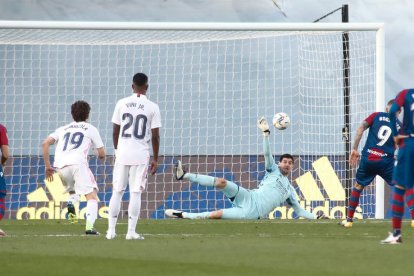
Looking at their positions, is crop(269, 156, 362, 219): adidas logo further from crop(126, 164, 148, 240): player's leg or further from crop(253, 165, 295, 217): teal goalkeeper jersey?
crop(126, 164, 148, 240): player's leg

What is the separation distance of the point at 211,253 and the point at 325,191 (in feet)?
45.3

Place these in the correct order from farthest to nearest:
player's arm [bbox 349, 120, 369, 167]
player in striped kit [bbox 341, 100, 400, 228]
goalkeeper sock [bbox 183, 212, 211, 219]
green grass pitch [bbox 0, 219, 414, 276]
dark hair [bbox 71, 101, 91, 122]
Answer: goalkeeper sock [bbox 183, 212, 211, 219]
player in striped kit [bbox 341, 100, 400, 228]
player's arm [bbox 349, 120, 369, 167]
dark hair [bbox 71, 101, 91, 122]
green grass pitch [bbox 0, 219, 414, 276]

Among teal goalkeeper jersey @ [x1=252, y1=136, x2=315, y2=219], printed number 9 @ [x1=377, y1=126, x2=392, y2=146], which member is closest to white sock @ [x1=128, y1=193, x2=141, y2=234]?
printed number 9 @ [x1=377, y1=126, x2=392, y2=146]

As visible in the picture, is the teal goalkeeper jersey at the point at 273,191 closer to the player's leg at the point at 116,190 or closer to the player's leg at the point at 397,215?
the player's leg at the point at 116,190

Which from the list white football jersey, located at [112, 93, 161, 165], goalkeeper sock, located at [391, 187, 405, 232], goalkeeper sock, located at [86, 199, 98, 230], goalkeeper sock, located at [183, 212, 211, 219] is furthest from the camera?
goalkeeper sock, located at [183, 212, 211, 219]

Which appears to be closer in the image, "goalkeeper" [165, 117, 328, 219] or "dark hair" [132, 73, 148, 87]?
"dark hair" [132, 73, 148, 87]

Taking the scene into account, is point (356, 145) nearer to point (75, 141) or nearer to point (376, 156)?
point (376, 156)

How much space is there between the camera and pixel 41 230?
1577 centimetres

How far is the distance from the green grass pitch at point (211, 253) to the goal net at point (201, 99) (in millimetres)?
7950

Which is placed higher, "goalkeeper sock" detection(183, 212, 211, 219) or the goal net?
the goal net

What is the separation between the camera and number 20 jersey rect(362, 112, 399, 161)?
16.3 metres

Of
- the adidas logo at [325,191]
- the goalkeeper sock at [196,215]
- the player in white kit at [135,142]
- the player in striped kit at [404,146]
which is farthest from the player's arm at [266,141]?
the player in striped kit at [404,146]

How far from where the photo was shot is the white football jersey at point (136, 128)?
12.8 metres

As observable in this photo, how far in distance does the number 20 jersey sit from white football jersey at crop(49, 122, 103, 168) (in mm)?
4424
